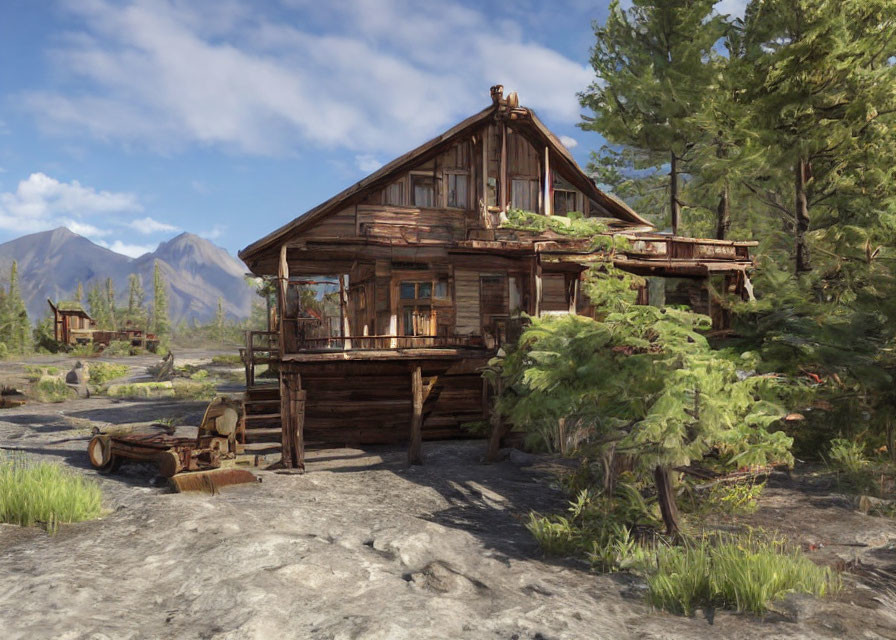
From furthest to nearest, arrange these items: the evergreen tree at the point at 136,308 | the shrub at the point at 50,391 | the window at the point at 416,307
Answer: the evergreen tree at the point at 136,308
the shrub at the point at 50,391
the window at the point at 416,307

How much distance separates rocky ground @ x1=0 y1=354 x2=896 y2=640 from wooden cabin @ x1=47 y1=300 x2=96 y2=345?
4463 centimetres

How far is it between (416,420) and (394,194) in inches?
289

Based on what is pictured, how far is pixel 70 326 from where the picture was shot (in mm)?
50312

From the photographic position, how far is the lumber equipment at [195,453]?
1162 centimetres

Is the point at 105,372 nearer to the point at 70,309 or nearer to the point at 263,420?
the point at 70,309

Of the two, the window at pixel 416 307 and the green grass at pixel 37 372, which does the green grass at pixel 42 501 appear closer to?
the window at pixel 416 307

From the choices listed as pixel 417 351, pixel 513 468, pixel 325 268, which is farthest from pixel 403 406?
pixel 325 268

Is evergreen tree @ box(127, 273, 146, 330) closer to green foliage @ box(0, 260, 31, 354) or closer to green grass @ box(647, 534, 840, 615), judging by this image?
green foliage @ box(0, 260, 31, 354)

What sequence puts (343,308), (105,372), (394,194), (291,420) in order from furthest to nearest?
(105,372) → (343,308) → (394,194) → (291,420)

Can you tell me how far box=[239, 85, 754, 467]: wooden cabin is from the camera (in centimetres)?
1642

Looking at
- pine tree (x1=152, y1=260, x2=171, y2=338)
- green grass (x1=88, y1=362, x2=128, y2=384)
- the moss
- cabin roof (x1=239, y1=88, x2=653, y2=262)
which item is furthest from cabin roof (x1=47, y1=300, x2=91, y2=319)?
cabin roof (x1=239, y1=88, x2=653, y2=262)

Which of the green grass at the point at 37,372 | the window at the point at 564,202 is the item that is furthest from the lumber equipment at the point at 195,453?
the green grass at the point at 37,372

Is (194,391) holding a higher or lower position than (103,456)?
lower

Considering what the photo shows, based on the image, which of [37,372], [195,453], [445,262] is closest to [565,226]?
[445,262]
